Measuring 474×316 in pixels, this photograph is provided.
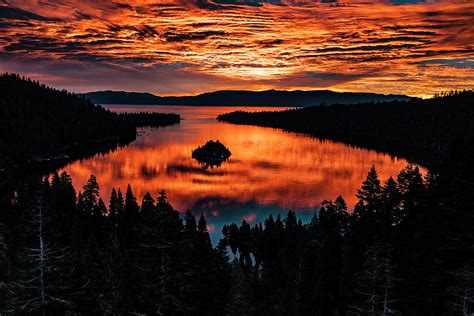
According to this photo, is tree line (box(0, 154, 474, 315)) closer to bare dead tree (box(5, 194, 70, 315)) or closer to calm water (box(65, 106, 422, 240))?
bare dead tree (box(5, 194, 70, 315))

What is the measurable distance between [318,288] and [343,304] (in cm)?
373

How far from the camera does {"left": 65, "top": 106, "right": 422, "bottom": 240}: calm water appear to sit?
94188mm

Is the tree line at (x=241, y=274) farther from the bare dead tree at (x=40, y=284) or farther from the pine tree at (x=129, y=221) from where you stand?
the pine tree at (x=129, y=221)

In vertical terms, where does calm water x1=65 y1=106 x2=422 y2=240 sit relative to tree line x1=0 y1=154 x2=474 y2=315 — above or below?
below

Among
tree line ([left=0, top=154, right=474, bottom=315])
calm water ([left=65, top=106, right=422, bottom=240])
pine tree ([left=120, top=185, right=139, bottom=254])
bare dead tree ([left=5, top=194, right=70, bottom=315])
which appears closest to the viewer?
tree line ([left=0, top=154, right=474, bottom=315])

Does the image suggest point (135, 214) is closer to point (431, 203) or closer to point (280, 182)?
point (431, 203)

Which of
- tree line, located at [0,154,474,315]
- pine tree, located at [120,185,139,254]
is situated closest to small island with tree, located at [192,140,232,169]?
pine tree, located at [120,185,139,254]

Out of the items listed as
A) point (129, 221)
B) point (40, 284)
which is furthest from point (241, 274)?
point (129, 221)

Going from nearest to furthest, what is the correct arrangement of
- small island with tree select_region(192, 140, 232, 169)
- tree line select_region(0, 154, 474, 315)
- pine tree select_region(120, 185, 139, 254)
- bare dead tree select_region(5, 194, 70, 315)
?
tree line select_region(0, 154, 474, 315) → bare dead tree select_region(5, 194, 70, 315) → pine tree select_region(120, 185, 139, 254) → small island with tree select_region(192, 140, 232, 169)

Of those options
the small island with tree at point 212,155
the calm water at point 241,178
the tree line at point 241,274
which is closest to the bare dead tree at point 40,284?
the tree line at point 241,274

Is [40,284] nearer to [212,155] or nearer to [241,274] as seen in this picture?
[241,274]

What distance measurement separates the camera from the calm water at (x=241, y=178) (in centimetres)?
9419

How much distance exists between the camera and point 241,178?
12900 centimetres

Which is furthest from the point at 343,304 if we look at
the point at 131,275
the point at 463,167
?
the point at 131,275
